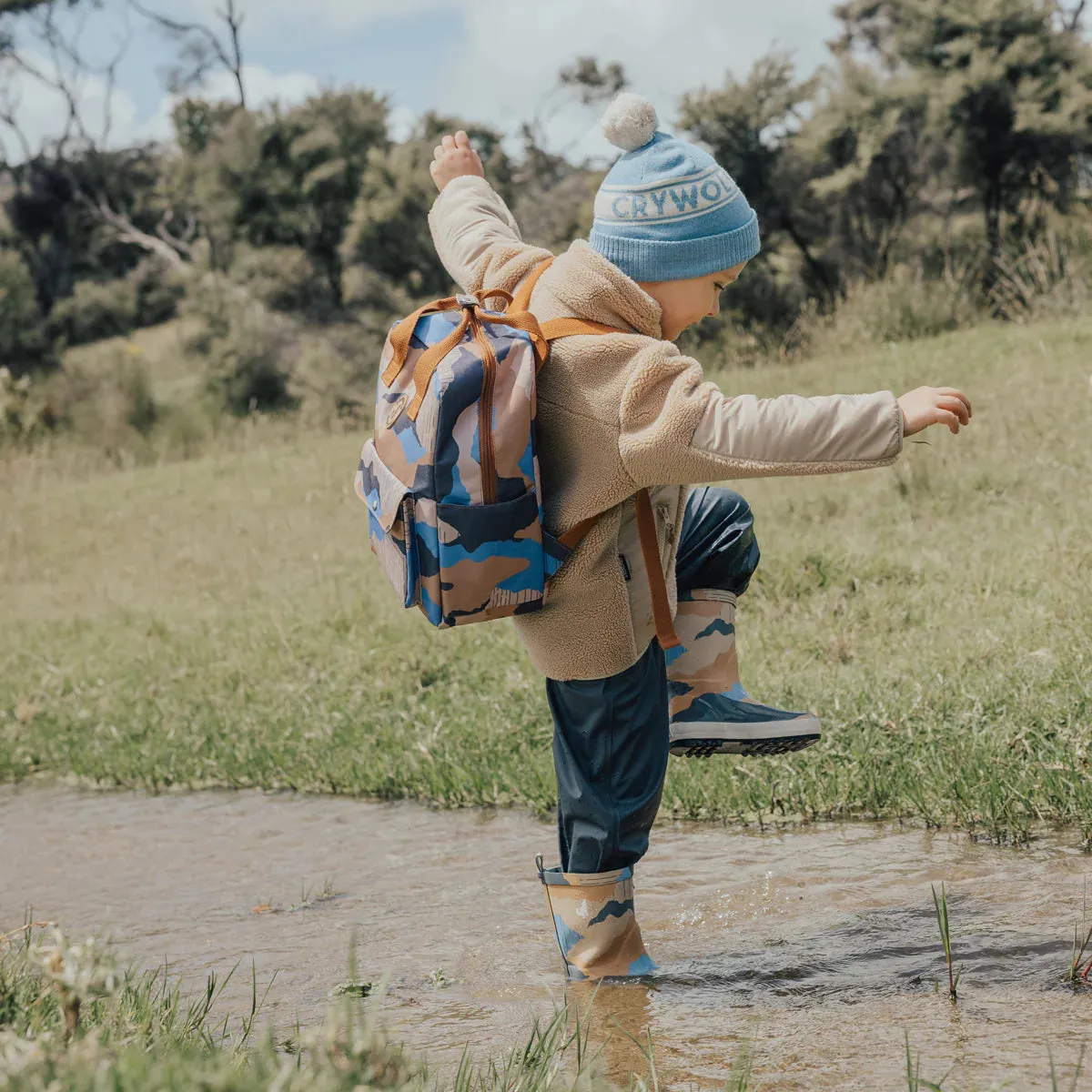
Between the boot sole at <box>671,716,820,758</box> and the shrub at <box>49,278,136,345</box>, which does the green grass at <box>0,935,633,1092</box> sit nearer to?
the boot sole at <box>671,716,820,758</box>

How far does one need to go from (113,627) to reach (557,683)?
18.7 ft

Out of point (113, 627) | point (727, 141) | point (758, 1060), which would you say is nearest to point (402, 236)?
point (727, 141)

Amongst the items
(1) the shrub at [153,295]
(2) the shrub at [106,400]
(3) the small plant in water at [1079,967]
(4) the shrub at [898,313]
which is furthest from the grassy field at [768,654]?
(1) the shrub at [153,295]

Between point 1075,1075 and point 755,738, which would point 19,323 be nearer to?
point 755,738

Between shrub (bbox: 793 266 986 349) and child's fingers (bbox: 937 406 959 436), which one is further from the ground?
shrub (bbox: 793 266 986 349)

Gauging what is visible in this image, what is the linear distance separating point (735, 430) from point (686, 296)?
1.48ft

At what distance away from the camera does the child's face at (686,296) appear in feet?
9.55

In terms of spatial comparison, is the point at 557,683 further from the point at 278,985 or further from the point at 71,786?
the point at 71,786

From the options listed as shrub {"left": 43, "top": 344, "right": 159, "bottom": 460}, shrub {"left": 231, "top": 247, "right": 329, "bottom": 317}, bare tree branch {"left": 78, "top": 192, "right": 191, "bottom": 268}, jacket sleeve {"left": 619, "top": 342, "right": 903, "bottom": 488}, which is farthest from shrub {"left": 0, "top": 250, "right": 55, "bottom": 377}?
jacket sleeve {"left": 619, "top": 342, "right": 903, "bottom": 488}

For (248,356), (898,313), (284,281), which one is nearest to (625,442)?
(898,313)

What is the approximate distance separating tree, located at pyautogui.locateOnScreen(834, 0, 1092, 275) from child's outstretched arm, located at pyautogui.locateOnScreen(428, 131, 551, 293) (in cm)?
1179

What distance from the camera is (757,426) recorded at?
259 cm

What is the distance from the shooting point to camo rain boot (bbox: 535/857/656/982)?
9.70ft

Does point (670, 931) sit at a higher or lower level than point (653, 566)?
lower
